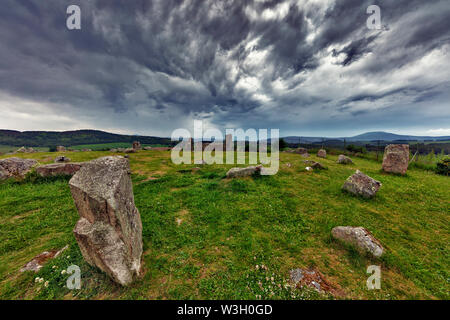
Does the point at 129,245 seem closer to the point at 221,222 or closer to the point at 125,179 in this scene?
the point at 125,179

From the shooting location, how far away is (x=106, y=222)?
11.8 feet

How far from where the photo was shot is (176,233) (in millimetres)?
5469

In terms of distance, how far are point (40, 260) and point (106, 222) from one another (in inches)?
110

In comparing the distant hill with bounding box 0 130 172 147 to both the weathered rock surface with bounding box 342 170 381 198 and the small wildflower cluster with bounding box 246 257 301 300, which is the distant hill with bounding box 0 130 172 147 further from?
the small wildflower cluster with bounding box 246 257 301 300

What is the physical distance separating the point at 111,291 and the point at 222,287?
257cm

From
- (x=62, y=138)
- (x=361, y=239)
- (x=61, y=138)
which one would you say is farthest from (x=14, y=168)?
(x=62, y=138)

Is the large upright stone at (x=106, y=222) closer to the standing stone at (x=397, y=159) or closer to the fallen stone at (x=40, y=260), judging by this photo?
the fallen stone at (x=40, y=260)

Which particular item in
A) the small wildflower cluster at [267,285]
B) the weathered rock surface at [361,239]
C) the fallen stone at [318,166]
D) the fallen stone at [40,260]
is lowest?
the small wildflower cluster at [267,285]

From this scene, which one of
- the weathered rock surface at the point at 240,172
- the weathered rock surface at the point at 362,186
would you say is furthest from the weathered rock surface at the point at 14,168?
the weathered rock surface at the point at 362,186

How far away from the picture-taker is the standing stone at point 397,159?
11.4 metres

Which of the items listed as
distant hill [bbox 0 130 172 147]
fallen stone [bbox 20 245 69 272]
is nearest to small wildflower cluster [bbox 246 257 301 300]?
fallen stone [bbox 20 245 69 272]

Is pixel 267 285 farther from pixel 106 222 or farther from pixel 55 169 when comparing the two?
pixel 55 169

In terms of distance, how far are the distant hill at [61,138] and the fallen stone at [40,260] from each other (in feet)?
397
